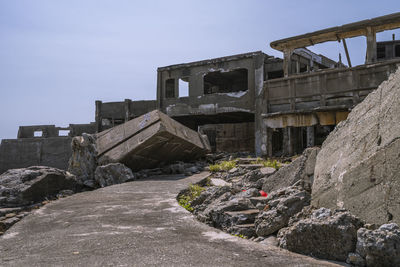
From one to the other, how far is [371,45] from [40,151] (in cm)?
1484

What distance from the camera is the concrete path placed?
7.50 ft

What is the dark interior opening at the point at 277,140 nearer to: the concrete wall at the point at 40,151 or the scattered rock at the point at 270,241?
the concrete wall at the point at 40,151

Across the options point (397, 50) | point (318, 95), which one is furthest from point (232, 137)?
point (397, 50)

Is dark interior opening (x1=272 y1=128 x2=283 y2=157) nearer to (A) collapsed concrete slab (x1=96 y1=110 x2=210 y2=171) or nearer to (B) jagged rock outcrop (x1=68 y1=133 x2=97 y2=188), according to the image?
(A) collapsed concrete slab (x1=96 y1=110 x2=210 y2=171)

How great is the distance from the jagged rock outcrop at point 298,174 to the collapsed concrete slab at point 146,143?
323cm

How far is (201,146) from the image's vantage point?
30.1 feet

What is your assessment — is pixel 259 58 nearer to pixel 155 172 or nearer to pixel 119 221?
pixel 155 172

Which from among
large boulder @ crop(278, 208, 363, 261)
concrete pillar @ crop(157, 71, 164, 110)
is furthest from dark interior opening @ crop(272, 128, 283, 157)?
large boulder @ crop(278, 208, 363, 261)

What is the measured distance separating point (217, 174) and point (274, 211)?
4.67m

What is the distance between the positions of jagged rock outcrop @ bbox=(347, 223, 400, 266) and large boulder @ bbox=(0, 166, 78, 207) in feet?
15.5

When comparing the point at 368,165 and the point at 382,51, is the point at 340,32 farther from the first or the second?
the point at 368,165

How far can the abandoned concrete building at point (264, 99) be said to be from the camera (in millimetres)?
10148

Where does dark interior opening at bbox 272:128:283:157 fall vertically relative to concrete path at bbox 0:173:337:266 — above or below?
above

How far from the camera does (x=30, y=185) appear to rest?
543 centimetres
